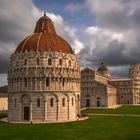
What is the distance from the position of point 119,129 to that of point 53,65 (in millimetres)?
22847

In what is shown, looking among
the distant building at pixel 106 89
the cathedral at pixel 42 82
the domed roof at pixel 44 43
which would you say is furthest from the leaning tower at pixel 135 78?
the cathedral at pixel 42 82

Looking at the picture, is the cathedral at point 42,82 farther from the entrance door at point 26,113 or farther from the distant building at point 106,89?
the distant building at point 106,89

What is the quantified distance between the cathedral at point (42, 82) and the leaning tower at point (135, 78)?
8878 centimetres

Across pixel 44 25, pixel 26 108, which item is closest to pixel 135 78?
pixel 44 25

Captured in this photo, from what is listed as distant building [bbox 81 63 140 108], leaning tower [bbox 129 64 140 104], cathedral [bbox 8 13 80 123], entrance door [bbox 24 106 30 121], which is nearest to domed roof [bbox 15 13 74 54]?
cathedral [bbox 8 13 80 123]

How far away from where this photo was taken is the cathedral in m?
64.2

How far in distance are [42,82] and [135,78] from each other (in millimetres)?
103441

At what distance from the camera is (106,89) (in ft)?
406

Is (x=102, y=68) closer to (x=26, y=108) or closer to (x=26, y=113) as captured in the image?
(x=26, y=108)

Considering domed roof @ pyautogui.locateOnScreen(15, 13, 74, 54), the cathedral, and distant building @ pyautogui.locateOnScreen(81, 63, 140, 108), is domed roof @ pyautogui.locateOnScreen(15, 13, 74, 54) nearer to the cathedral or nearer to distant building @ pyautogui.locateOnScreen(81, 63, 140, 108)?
the cathedral

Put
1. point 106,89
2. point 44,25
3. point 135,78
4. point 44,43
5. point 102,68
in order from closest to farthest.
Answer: point 44,43 < point 44,25 < point 106,89 < point 135,78 < point 102,68

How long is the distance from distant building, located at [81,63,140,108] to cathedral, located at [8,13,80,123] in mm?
56306

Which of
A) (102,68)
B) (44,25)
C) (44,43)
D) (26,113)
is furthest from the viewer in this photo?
(102,68)

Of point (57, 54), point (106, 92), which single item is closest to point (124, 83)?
point (106, 92)
